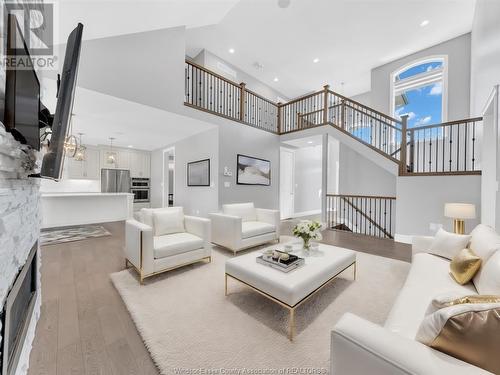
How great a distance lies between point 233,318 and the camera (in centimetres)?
176

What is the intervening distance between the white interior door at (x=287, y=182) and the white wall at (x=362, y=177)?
5.04ft

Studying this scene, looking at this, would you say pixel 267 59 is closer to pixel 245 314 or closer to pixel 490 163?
pixel 490 163

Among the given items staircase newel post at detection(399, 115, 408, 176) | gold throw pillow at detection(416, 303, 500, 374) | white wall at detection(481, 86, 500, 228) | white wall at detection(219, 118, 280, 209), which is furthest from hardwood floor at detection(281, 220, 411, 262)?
gold throw pillow at detection(416, 303, 500, 374)

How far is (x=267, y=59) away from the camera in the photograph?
232 inches

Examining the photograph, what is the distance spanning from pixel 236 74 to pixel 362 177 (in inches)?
193

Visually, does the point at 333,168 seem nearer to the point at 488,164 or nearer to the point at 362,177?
the point at 362,177

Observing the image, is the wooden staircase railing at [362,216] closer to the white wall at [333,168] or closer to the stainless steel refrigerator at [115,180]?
the white wall at [333,168]

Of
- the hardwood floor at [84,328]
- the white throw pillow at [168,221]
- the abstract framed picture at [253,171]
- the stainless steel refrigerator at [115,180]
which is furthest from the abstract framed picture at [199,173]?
the stainless steel refrigerator at [115,180]

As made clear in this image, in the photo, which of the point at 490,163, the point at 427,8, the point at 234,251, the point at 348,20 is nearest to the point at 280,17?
the point at 348,20

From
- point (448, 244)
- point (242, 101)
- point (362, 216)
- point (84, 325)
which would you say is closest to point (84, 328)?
point (84, 325)

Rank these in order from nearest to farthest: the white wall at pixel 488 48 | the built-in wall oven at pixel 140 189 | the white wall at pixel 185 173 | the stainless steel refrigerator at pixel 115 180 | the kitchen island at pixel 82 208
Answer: the white wall at pixel 488 48 < the white wall at pixel 185 173 < the kitchen island at pixel 82 208 < the stainless steel refrigerator at pixel 115 180 < the built-in wall oven at pixel 140 189

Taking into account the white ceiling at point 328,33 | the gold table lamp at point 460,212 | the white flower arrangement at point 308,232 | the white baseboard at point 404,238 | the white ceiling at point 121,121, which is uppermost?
the white ceiling at point 328,33

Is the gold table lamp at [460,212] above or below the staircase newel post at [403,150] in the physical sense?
below

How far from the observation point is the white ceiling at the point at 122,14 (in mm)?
2098
